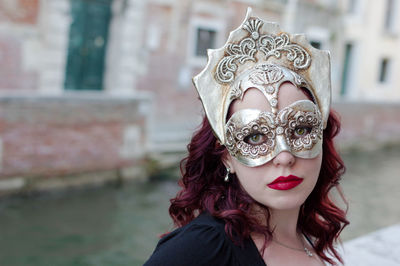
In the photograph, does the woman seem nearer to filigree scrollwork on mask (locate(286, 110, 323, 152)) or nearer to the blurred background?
filigree scrollwork on mask (locate(286, 110, 323, 152))

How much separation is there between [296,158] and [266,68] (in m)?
0.28

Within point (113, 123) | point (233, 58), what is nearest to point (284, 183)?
point (233, 58)

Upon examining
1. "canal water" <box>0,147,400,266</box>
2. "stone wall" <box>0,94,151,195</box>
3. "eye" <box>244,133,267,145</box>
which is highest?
"eye" <box>244,133,267,145</box>

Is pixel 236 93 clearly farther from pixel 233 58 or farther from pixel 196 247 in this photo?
pixel 196 247

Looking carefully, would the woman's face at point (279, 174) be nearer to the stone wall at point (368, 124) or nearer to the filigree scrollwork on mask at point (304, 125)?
the filigree scrollwork on mask at point (304, 125)

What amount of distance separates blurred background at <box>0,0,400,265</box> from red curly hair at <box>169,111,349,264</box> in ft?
3.21

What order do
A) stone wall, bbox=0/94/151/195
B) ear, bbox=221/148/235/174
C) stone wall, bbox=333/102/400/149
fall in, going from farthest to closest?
stone wall, bbox=333/102/400/149
stone wall, bbox=0/94/151/195
ear, bbox=221/148/235/174

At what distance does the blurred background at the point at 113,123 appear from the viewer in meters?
5.93

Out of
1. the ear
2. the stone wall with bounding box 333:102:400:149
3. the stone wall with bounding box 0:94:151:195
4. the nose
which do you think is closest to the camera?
the nose

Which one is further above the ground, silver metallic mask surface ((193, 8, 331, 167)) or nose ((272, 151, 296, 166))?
silver metallic mask surface ((193, 8, 331, 167))

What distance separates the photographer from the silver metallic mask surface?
5.02ft

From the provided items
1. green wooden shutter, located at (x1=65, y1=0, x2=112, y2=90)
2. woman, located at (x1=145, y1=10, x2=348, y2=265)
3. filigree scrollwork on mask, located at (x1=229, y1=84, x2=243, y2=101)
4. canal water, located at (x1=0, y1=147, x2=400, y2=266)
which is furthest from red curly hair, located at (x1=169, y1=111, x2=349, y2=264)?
green wooden shutter, located at (x1=65, y1=0, x2=112, y2=90)

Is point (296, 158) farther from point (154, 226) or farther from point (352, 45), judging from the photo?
point (352, 45)

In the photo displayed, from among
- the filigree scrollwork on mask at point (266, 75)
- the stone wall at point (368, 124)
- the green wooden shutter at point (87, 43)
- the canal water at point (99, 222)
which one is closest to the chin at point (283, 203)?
the filigree scrollwork on mask at point (266, 75)
